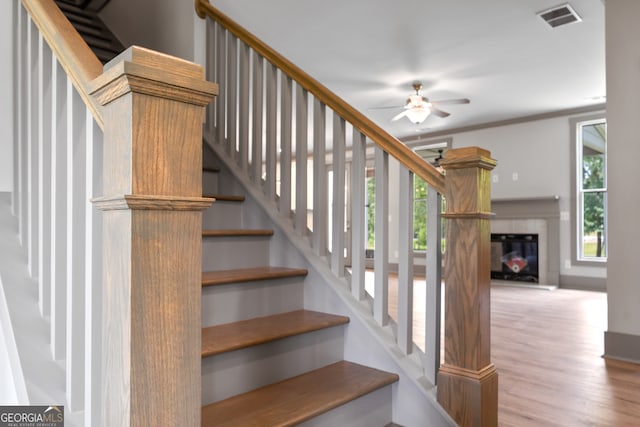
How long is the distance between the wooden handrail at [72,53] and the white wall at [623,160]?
10.4 ft

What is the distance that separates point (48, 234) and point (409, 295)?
128 centimetres

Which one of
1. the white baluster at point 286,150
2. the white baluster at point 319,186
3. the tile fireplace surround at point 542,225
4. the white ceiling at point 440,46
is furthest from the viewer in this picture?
the tile fireplace surround at point 542,225

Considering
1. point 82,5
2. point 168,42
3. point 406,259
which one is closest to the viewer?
point 406,259

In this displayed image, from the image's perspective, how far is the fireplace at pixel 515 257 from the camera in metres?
6.50

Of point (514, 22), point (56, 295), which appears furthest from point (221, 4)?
point (56, 295)

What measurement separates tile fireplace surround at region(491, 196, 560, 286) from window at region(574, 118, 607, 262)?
0.91 ft

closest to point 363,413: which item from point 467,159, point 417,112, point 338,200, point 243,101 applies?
point 338,200

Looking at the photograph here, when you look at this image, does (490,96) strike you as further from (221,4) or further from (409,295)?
(409,295)

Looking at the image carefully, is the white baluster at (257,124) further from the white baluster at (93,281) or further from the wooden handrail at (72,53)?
the white baluster at (93,281)

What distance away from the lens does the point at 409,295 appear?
5.69ft

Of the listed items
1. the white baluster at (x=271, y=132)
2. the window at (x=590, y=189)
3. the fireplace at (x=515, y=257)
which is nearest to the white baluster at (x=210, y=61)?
the white baluster at (x=271, y=132)

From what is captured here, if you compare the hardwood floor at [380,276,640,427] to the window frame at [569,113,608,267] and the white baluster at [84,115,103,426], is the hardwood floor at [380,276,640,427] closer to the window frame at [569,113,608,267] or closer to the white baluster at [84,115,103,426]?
the white baluster at [84,115,103,426]

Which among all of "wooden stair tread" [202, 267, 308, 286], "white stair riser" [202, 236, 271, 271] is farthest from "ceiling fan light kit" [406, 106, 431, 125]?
"wooden stair tread" [202, 267, 308, 286]

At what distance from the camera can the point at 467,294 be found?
1542 millimetres
